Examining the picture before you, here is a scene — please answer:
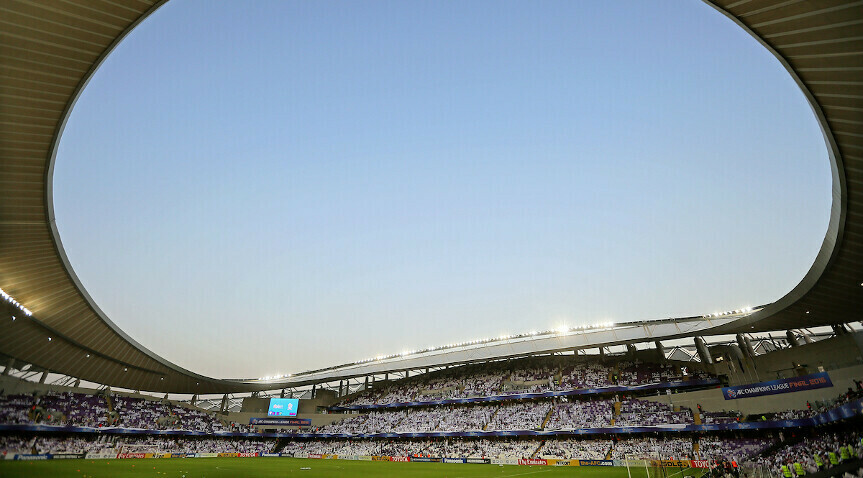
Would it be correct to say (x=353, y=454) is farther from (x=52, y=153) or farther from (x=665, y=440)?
(x=52, y=153)

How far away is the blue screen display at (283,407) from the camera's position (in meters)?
66.0

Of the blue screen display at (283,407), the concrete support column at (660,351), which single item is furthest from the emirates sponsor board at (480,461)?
the blue screen display at (283,407)

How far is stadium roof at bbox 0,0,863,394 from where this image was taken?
1283cm

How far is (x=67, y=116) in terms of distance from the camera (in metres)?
17.8

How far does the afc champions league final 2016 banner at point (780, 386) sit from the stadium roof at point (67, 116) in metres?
4.27

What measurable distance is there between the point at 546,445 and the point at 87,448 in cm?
4537

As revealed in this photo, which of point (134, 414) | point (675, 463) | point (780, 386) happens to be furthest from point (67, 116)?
point (134, 414)

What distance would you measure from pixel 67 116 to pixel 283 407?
2269 inches

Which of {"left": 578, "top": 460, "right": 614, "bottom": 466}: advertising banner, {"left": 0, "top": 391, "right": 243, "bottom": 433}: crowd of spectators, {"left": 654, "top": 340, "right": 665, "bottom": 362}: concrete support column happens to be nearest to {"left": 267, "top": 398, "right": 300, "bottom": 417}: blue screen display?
{"left": 0, "top": 391, "right": 243, "bottom": 433}: crowd of spectators

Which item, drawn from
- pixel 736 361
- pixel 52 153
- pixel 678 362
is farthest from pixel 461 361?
pixel 52 153

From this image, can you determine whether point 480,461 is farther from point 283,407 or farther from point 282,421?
point 283,407

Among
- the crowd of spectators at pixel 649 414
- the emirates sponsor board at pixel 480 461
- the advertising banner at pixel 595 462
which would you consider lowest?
the advertising banner at pixel 595 462

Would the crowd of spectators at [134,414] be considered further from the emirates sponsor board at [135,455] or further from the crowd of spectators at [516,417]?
the crowd of spectators at [516,417]

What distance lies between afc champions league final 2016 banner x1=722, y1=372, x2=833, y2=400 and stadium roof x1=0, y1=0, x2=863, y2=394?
4.27m
